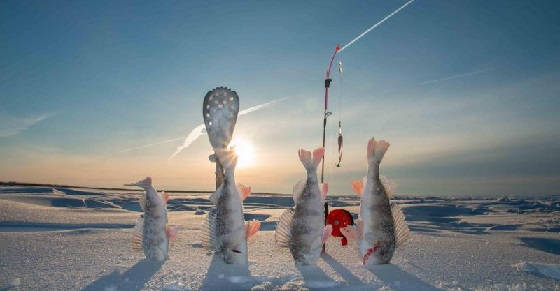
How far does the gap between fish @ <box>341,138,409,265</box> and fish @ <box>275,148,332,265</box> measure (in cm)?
35

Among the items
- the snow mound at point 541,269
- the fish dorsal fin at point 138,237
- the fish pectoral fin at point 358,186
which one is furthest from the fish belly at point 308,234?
the snow mound at point 541,269

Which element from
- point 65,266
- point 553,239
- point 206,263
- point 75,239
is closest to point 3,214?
point 75,239

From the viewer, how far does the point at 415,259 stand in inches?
158

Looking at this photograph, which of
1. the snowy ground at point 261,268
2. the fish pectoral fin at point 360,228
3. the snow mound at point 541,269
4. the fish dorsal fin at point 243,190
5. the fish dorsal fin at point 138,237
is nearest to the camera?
the snowy ground at point 261,268

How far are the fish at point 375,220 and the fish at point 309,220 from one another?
35cm

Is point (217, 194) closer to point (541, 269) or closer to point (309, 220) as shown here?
point (309, 220)

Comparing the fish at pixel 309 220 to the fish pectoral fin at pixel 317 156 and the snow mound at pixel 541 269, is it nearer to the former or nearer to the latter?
the fish pectoral fin at pixel 317 156

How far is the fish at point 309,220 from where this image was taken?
3.57 metres

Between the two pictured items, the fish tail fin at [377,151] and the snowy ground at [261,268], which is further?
the fish tail fin at [377,151]

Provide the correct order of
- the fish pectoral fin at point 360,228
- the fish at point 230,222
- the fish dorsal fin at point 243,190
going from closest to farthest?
the fish at point 230,222, the fish pectoral fin at point 360,228, the fish dorsal fin at point 243,190

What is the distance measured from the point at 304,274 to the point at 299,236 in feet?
1.38

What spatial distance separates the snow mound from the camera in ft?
11.1

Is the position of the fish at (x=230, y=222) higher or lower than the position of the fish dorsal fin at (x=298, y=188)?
lower

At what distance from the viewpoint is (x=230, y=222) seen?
3572 mm
